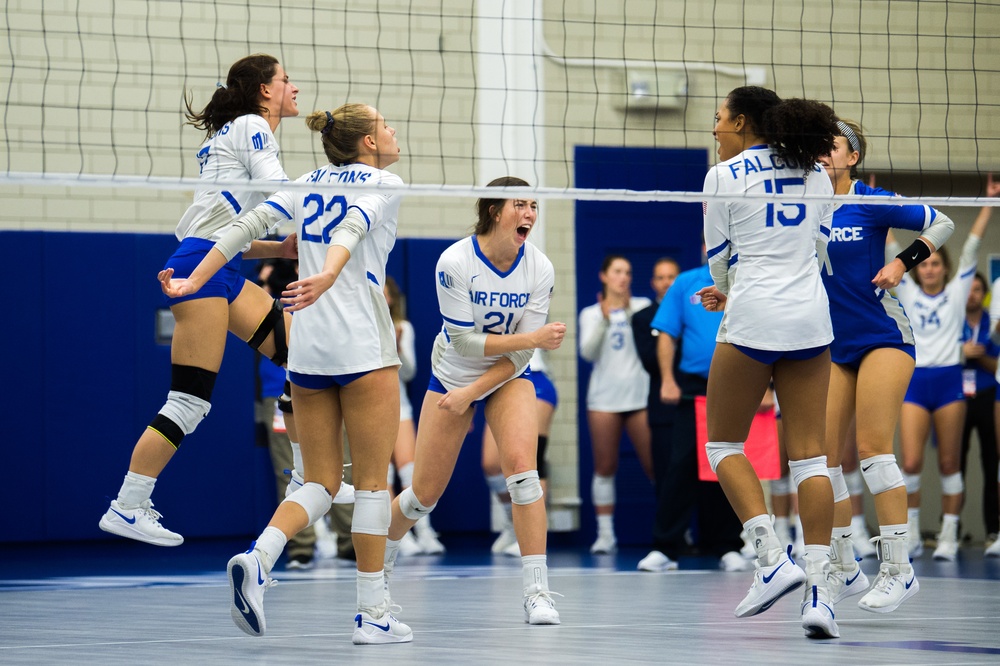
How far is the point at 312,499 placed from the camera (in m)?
4.93

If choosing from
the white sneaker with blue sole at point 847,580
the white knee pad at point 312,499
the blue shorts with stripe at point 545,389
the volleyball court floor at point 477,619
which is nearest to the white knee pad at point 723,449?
the volleyball court floor at point 477,619

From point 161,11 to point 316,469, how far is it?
6.56 metres

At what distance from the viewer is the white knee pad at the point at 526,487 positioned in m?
5.61

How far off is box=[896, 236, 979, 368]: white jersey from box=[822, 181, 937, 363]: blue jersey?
410 centimetres

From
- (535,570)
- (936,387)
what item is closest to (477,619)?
(535,570)

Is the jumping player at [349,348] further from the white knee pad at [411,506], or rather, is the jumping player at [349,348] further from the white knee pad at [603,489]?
the white knee pad at [603,489]

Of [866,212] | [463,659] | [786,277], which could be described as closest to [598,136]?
[866,212]

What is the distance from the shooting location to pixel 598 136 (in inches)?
451

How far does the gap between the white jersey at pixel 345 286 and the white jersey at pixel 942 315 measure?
5.73 meters

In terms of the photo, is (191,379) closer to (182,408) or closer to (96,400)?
(182,408)

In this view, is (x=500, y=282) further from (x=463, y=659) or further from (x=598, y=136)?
(x=598, y=136)

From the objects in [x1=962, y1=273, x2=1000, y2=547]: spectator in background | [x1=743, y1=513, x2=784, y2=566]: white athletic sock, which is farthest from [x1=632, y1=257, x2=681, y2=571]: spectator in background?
[x1=743, y1=513, x2=784, y2=566]: white athletic sock

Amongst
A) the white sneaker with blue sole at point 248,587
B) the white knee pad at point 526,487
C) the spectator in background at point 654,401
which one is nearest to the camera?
the white sneaker with blue sole at point 248,587

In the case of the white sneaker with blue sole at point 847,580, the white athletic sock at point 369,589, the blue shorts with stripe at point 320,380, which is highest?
the blue shorts with stripe at point 320,380
